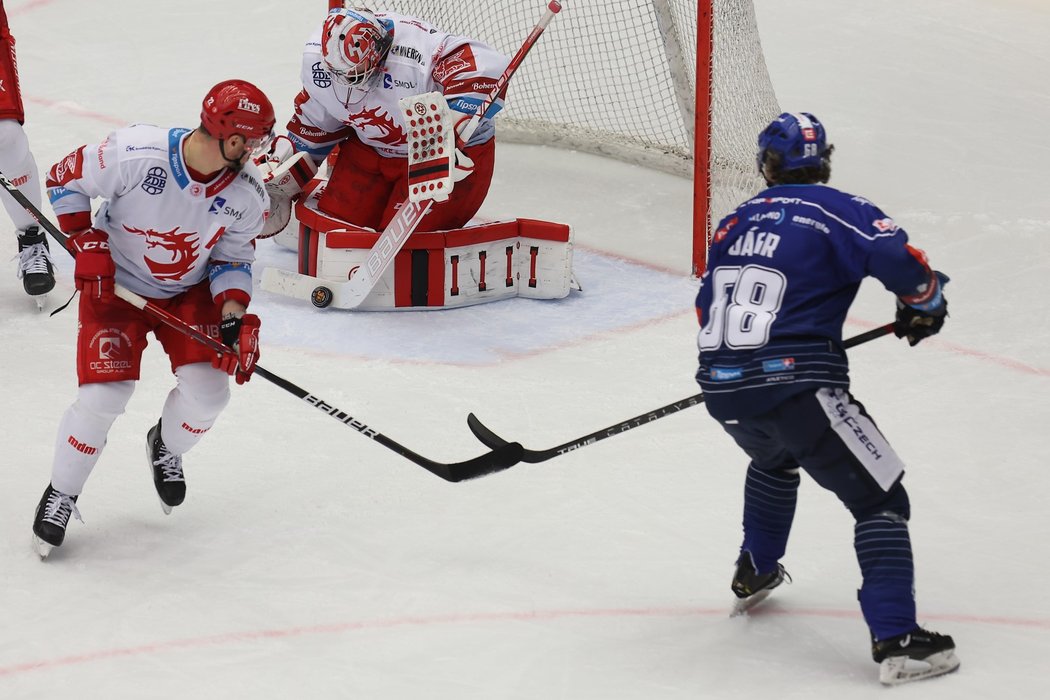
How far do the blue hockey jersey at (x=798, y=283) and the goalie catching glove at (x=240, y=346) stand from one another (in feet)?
3.30

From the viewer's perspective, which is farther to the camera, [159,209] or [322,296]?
[322,296]

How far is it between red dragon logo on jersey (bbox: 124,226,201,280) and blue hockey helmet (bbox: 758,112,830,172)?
49.0 inches

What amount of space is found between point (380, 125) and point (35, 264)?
1.16 m

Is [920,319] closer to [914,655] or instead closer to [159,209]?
[914,655]

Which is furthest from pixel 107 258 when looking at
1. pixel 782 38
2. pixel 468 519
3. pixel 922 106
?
pixel 782 38

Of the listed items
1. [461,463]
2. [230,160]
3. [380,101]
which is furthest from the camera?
[380,101]

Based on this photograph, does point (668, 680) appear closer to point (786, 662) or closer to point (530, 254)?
point (786, 662)

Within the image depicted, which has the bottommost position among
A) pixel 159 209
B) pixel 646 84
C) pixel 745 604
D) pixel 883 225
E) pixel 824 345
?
pixel 745 604

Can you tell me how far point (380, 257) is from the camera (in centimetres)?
443

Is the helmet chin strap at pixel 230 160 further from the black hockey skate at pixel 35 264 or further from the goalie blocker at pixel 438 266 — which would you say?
the black hockey skate at pixel 35 264

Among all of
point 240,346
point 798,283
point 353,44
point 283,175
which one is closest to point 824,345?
point 798,283

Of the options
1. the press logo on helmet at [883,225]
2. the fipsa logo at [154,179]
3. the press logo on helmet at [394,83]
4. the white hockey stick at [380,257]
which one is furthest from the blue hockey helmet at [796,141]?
the press logo on helmet at [394,83]

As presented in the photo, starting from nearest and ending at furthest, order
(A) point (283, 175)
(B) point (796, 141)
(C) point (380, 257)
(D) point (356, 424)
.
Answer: (B) point (796, 141), (D) point (356, 424), (C) point (380, 257), (A) point (283, 175)

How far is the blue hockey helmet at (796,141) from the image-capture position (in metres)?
2.57
